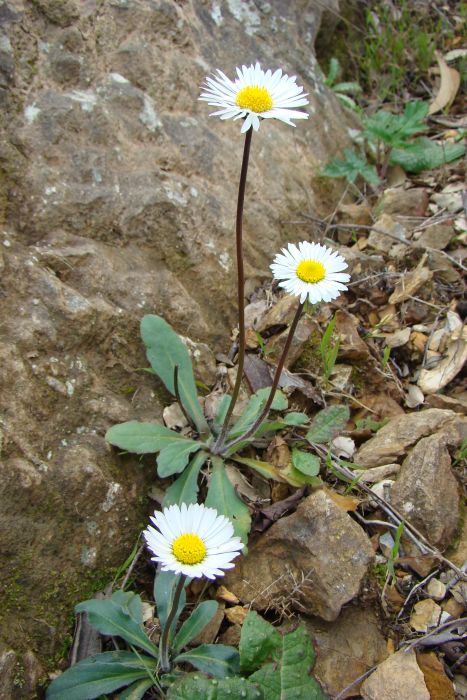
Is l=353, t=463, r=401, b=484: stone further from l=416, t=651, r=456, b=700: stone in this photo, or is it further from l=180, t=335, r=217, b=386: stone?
l=180, t=335, r=217, b=386: stone

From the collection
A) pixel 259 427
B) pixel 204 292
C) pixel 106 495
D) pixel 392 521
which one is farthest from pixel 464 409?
pixel 106 495

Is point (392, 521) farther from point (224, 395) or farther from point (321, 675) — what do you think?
point (224, 395)

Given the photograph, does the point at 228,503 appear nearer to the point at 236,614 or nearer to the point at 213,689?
the point at 236,614

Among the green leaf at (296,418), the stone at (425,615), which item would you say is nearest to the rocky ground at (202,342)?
the stone at (425,615)

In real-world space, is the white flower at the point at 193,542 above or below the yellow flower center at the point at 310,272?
below

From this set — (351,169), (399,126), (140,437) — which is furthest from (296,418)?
(399,126)

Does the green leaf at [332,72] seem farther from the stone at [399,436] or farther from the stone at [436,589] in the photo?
the stone at [436,589]
